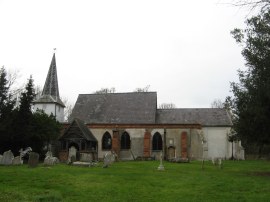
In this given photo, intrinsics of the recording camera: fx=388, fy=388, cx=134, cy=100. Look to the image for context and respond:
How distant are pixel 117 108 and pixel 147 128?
19.1ft

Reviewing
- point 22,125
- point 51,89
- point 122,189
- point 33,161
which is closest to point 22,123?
point 22,125

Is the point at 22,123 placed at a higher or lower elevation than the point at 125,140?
higher

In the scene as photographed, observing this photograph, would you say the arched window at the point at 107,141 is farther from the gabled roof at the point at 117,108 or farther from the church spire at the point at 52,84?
the church spire at the point at 52,84

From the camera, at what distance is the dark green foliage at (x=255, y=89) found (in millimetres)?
23891

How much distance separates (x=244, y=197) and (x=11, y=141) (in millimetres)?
26151

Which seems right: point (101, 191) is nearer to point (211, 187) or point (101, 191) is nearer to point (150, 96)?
point (211, 187)

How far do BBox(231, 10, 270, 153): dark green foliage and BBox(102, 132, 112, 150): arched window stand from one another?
26804 mm

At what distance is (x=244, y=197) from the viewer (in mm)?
14211

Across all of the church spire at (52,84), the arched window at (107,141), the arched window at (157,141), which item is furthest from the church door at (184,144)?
the church spire at (52,84)

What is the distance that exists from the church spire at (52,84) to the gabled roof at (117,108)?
3.64 m

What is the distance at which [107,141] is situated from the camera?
51.3m

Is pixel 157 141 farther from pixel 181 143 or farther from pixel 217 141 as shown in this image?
pixel 217 141

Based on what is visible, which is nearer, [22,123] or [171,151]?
[22,123]

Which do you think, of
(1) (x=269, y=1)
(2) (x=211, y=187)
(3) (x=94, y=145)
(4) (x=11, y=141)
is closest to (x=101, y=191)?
(2) (x=211, y=187)
